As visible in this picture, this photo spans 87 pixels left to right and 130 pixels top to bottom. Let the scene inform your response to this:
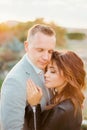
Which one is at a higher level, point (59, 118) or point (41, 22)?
point (41, 22)

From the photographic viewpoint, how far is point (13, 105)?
2.04 meters

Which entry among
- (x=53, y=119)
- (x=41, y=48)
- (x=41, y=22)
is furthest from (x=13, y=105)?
(x=41, y=22)

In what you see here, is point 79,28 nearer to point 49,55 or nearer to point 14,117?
point 49,55

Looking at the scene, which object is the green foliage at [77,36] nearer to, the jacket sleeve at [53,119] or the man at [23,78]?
the man at [23,78]

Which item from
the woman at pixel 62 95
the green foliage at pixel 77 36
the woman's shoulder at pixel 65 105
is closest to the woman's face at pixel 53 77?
the woman at pixel 62 95

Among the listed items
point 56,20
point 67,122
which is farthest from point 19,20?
point 67,122

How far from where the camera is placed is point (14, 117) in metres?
2.04

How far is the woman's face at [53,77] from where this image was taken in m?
1.99

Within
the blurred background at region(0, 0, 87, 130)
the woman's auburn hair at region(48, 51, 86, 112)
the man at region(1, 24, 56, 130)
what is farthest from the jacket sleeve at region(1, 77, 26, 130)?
the woman's auburn hair at region(48, 51, 86, 112)

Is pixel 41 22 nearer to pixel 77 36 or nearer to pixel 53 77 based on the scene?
pixel 77 36

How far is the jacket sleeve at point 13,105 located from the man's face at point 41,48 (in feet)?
0.62

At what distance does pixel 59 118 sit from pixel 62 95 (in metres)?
0.16

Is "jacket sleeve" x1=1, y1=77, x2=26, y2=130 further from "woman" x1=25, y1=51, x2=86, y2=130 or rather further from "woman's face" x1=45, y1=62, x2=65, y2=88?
"woman's face" x1=45, y1=62, x2=65, y2=88

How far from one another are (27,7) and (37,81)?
0.50 m
